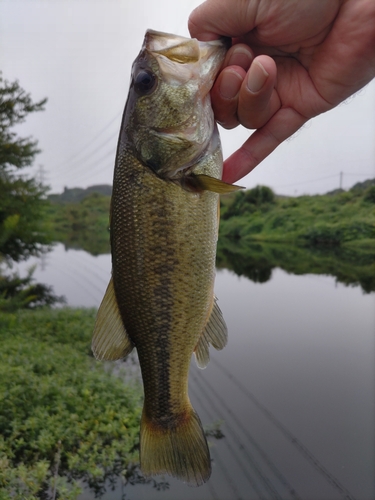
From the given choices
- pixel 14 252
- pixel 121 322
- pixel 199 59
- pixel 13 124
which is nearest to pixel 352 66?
pixel 199 59

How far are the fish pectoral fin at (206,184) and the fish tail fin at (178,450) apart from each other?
3.13 ft

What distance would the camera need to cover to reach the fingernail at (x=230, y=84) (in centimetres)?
179

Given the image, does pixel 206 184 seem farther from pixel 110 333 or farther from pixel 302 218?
pixel 302 218

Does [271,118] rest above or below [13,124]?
below

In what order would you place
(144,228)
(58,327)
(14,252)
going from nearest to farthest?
(144,228)
(58,327)
(14,252)

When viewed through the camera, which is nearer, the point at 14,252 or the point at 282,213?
the point at 14,252

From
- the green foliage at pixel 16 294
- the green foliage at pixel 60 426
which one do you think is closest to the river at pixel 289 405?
the green foliage at pixel 60 426

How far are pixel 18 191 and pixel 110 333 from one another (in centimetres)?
913

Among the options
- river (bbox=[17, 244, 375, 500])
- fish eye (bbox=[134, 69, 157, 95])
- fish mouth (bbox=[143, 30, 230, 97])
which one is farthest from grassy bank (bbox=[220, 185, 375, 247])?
fish eye (bbox=[134, 69, 157, 95])

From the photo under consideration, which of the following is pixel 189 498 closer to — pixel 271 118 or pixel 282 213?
pixel 271 118

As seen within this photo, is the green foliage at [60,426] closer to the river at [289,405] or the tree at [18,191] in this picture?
the river at [289,405]

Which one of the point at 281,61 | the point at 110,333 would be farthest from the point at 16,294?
the point at 281,61

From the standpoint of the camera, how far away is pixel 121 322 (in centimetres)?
171

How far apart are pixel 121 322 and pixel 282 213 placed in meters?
35.0
